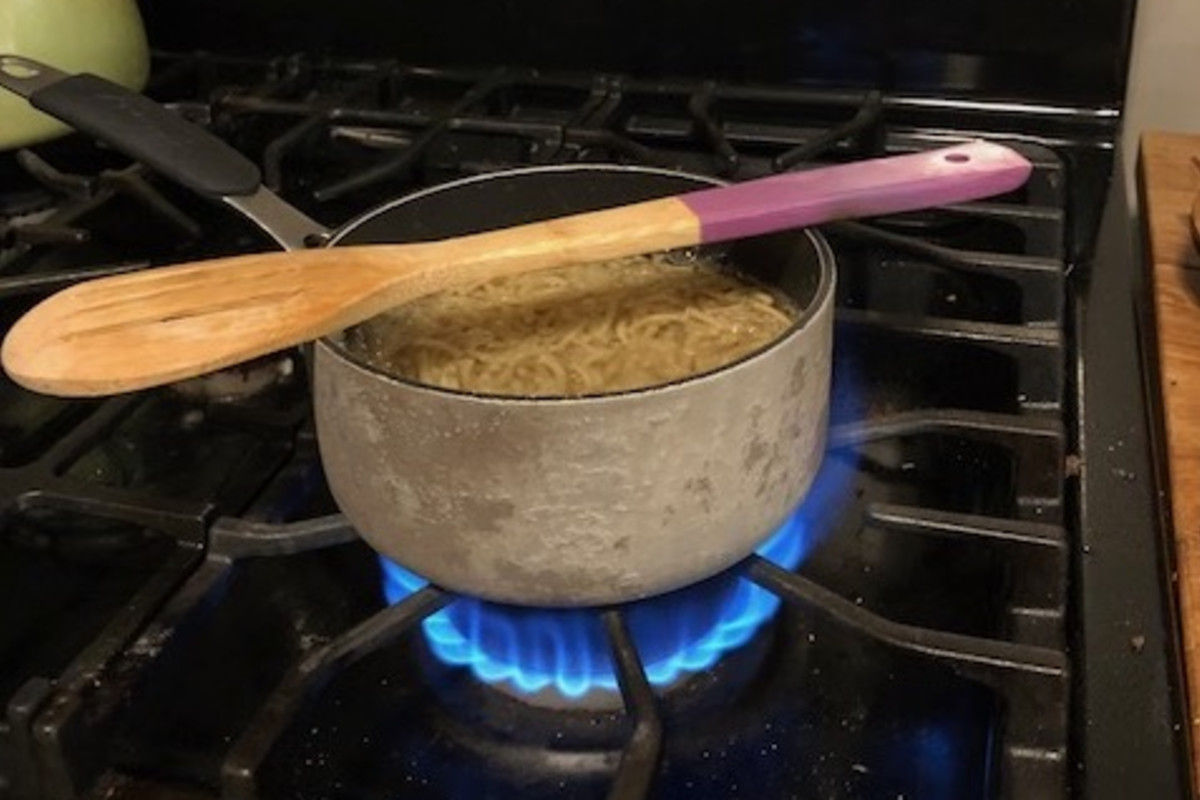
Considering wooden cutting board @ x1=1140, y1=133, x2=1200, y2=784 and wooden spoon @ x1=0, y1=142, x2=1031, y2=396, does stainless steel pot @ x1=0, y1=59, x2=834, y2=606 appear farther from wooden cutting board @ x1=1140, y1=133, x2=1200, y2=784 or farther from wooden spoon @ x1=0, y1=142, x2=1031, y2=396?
wooden cutting board @ x1=1140, y1=133, x2=1200, y2=784

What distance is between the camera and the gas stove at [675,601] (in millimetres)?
458

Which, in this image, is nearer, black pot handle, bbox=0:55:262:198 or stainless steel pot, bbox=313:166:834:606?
stainless steel pot, bbox=313:166:834:606

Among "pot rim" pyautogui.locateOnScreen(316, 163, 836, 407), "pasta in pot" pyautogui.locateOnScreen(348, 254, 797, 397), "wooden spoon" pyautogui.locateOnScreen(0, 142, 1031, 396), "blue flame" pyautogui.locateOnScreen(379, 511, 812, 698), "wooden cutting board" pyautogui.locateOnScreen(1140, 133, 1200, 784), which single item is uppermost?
"wooden spoon" pyautogui.locateOnScreen(0, 142, 1031, 396)

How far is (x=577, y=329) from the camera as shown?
1.79 feet

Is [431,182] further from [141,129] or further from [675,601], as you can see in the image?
[675,601]

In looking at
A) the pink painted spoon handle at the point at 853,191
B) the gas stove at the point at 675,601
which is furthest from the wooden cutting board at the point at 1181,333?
the pink painted spoon handle at the point at 853,191

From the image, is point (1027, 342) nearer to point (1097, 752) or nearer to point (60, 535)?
point (1097, 752)

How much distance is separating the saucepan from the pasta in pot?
0.15ft

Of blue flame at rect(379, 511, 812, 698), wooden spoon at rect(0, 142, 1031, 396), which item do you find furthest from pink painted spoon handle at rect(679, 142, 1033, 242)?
blue flame at rect(379, 511, 812, 698)

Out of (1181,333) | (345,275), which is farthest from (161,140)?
(1181,333)

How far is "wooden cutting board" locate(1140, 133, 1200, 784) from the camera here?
48 centimetres

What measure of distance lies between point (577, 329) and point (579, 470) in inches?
5.0

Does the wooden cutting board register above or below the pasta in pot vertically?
below

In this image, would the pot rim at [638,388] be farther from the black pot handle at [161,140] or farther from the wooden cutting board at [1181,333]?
the wooden cutting board at [1181,333]
